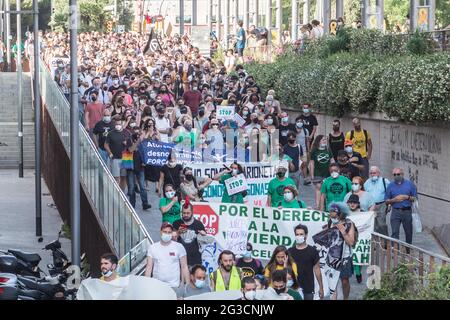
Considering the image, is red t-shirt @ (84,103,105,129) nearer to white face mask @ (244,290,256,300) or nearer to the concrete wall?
the concrete wall

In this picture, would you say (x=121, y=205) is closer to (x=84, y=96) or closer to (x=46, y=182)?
(x=84, y=96)

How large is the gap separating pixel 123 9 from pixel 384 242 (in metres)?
88.0

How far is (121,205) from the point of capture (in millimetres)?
21109

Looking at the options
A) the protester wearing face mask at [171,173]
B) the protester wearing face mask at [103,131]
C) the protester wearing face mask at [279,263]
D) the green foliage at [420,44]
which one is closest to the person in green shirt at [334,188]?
the protester wearing face mask at [171,173]

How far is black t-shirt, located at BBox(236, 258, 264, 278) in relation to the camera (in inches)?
623

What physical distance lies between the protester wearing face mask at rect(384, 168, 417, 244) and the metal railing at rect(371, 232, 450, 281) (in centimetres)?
249

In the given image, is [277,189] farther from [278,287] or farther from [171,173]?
[278,287]

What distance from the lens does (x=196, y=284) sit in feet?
51.2

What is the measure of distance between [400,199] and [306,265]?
4477 mm

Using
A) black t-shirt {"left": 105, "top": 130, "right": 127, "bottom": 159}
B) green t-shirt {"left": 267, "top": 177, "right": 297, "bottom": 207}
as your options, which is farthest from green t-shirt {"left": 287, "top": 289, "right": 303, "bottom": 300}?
black t-shirt {"left": 105, "top": 130, "right": 127, "bottom": 159}

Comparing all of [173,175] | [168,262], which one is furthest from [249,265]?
[173,175]

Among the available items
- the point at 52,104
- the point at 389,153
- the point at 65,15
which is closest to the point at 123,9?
the point at 65,15
